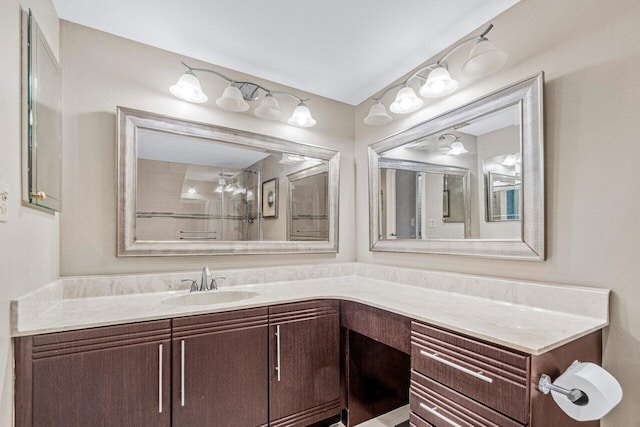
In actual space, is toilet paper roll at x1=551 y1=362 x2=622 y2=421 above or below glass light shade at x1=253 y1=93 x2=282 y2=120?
below

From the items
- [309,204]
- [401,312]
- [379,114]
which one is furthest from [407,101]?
[401,312]

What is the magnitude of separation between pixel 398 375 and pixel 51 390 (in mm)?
1869

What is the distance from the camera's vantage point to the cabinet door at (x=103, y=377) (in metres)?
1.21

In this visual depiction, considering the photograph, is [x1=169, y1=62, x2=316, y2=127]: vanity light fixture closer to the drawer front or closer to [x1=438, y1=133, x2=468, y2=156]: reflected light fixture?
[x1=438, y1=133, x2=468, y2=156]: reflected light fixture

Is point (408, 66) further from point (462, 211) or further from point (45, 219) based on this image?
point (45, 219)

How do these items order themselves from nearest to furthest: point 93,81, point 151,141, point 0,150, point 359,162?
1. point 0,150
2. point 93,81
3. point 151,141
4. point 359,162

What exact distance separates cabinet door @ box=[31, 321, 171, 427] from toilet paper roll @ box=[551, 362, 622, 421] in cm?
154

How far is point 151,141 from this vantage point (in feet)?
6.12

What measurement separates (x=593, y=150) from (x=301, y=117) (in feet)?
5.45

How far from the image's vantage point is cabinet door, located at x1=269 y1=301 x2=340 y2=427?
1.67 meters

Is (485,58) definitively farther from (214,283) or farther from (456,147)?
(214,283)

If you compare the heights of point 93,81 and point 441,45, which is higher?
point 441,45

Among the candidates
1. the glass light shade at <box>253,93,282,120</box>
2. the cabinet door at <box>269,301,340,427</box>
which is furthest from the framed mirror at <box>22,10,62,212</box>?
the cabinet door at <box>269,301,340,427</box>

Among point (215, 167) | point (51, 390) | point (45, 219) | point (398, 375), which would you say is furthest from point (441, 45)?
point (51, 390)
